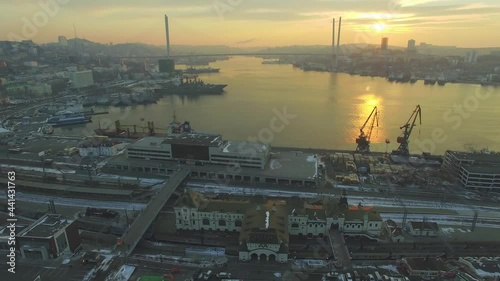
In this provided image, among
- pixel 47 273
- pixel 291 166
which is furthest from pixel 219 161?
pixel 47 273

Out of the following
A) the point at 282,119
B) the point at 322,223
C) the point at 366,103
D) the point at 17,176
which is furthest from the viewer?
the point at 366,103

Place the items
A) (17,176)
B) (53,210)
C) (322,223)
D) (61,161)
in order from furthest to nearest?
(61,161) → (17,176) → (53,210) → (322,223)

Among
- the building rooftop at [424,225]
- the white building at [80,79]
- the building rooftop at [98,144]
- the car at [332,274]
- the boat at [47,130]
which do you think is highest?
the white building at [80,79]

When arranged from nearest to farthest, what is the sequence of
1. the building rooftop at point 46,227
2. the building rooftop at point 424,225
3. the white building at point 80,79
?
the building rooftop at point 46,227 → the building rooftop at point 424,225 → the white building at point 80,79

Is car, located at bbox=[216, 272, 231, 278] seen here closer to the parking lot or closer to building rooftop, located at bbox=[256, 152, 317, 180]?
the parking lot

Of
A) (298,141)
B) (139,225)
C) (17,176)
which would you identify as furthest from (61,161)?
(298,141)

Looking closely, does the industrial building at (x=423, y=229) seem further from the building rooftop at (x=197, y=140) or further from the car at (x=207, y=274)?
the building rooftop at (x=197, y=140)

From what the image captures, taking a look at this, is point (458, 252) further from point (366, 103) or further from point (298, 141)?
point (366, 103)

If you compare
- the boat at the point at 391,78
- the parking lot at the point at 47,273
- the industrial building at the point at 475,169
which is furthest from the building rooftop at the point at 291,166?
the boat at the point at 391,78
